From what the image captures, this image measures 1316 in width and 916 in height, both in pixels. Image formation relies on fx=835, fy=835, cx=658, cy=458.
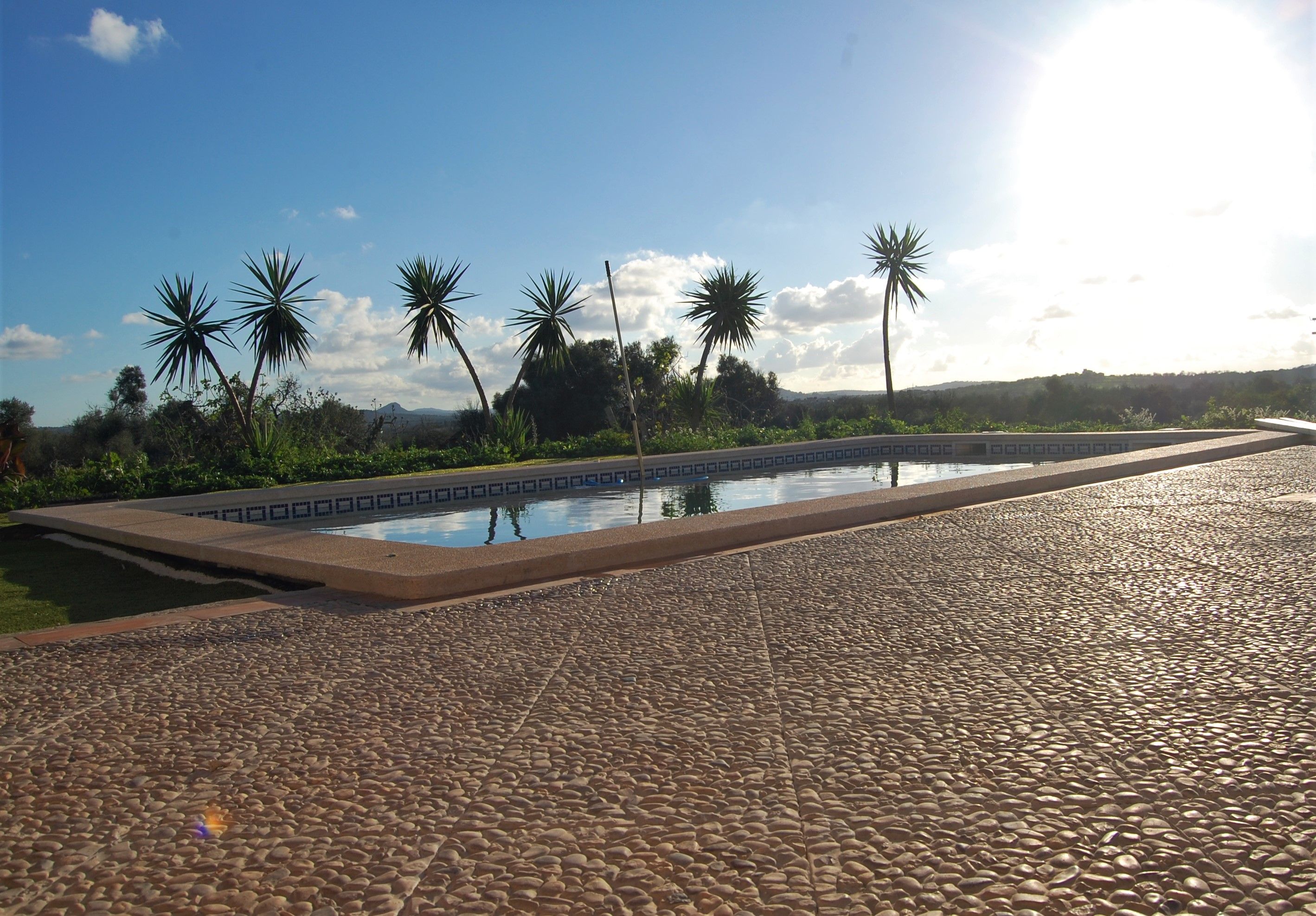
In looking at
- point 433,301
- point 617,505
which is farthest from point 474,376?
point 617,505

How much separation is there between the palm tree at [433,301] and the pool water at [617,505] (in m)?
5.43

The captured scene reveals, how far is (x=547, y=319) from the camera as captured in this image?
17.3m

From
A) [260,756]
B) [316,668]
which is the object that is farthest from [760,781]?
[316,668]

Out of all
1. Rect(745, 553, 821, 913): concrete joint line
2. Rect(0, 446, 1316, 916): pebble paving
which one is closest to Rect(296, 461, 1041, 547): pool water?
Rect(745, 553, 821, 913): concrete joint line

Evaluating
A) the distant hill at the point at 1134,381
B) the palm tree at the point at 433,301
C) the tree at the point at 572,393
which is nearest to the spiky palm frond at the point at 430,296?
the palm tree at the point at 433,301

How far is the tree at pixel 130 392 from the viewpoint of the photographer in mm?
23797

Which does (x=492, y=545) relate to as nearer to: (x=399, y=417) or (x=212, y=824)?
(x=212, y=824)

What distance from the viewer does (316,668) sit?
324 cm

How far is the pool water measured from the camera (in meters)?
8.38

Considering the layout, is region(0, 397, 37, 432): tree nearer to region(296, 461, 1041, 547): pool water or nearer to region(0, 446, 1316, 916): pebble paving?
region(296, 461, 1041, 547): pool water

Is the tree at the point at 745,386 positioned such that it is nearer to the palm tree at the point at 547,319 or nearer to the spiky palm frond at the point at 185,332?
the palm tree at the point at 547,319

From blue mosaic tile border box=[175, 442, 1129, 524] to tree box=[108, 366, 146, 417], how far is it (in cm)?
1727

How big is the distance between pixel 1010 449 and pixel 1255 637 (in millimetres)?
12772

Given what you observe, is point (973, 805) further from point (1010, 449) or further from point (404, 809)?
point (1010, 449)
